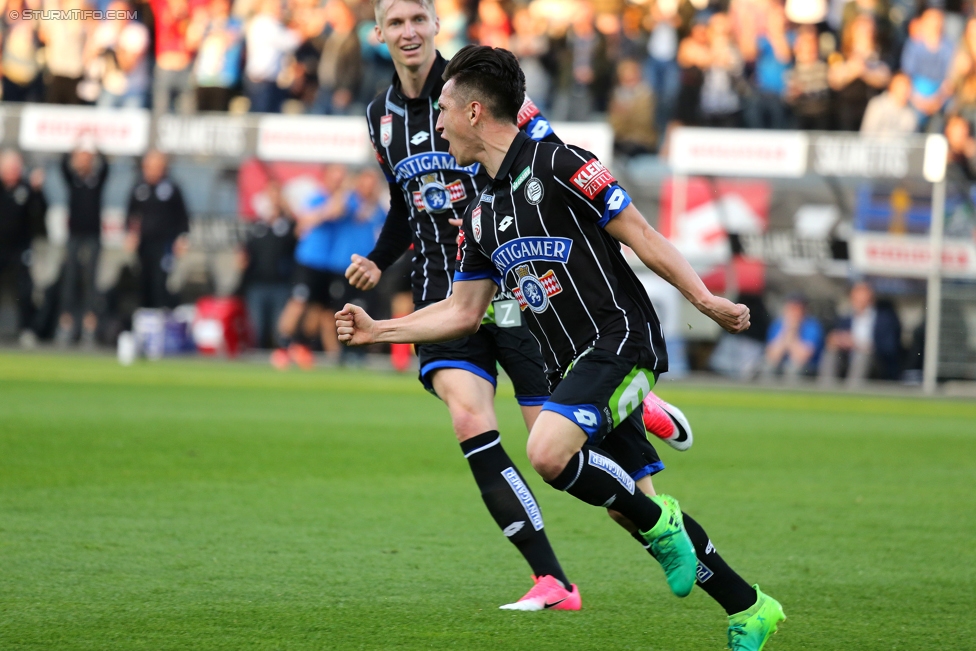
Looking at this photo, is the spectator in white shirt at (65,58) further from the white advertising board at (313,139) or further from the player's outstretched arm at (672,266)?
the player's outstretched arm at (672,266)

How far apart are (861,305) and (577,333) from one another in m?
13.6

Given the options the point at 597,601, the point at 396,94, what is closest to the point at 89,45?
the point at 396,94

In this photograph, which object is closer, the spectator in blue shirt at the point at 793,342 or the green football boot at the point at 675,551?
the green football boot at the point at 675,551

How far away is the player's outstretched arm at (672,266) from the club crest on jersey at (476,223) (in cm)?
50

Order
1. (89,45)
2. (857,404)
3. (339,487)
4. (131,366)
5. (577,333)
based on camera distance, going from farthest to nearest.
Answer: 1. (89,45)
2. (131,366)
3. (857,404)
4. (339,487)
5. (577,333)

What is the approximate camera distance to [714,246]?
18.2 m

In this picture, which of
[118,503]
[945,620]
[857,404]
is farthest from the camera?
[857,404]

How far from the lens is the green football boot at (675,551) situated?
455 cm

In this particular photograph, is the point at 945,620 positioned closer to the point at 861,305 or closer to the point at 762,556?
the point at 762,556

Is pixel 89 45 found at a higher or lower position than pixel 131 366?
higher

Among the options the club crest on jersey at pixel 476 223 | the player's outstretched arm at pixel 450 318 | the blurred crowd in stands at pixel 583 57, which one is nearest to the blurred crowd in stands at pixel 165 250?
the blurred crowd in stands at pixel 583 57

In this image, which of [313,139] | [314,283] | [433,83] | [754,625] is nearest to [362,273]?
[433,83]

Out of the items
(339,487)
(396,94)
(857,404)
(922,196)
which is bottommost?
(857,404)

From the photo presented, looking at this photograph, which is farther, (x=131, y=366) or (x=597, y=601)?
(x=131, y=366)
